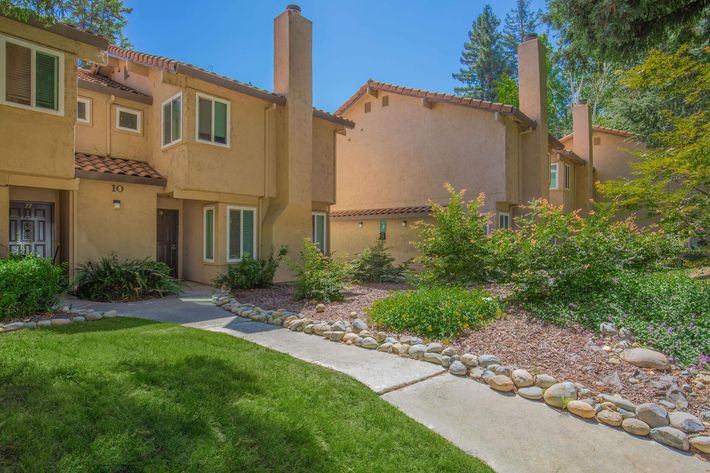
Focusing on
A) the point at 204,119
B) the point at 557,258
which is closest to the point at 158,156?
the point at 204,119

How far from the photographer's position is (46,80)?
899 cm

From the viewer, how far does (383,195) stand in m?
19.4

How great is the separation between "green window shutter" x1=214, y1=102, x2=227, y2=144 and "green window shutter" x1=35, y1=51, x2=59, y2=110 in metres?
3.80

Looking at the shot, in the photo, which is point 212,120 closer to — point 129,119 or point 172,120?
point 172,120

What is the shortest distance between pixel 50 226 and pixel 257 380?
32.1ft

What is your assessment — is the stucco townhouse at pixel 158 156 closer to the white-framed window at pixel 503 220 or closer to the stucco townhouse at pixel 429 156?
the stucco townhouse at pixel 429 156

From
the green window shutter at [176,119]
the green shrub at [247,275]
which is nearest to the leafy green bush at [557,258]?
the green shrub at [247,275]

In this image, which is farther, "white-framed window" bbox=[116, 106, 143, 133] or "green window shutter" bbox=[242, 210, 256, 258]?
"green window shutter" bbox=[242, 210, 256, 258]

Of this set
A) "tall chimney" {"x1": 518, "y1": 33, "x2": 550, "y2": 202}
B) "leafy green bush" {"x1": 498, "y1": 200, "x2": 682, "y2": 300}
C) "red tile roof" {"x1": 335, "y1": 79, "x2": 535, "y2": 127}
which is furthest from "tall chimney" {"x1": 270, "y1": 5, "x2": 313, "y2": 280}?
"tall chimney" {"x1": 518, "y1": 33, "x2": 550, "y2": 202}

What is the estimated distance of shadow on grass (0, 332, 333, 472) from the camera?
2.82 metres

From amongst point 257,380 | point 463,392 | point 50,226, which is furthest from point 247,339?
point 50,226

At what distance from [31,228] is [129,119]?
13.9 ft

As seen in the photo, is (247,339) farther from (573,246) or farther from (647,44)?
(647,44)

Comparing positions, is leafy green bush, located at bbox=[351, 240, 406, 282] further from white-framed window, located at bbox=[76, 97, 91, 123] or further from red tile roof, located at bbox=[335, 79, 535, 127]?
white-framed window, located at bbox=[76, 97, 91, 123]
